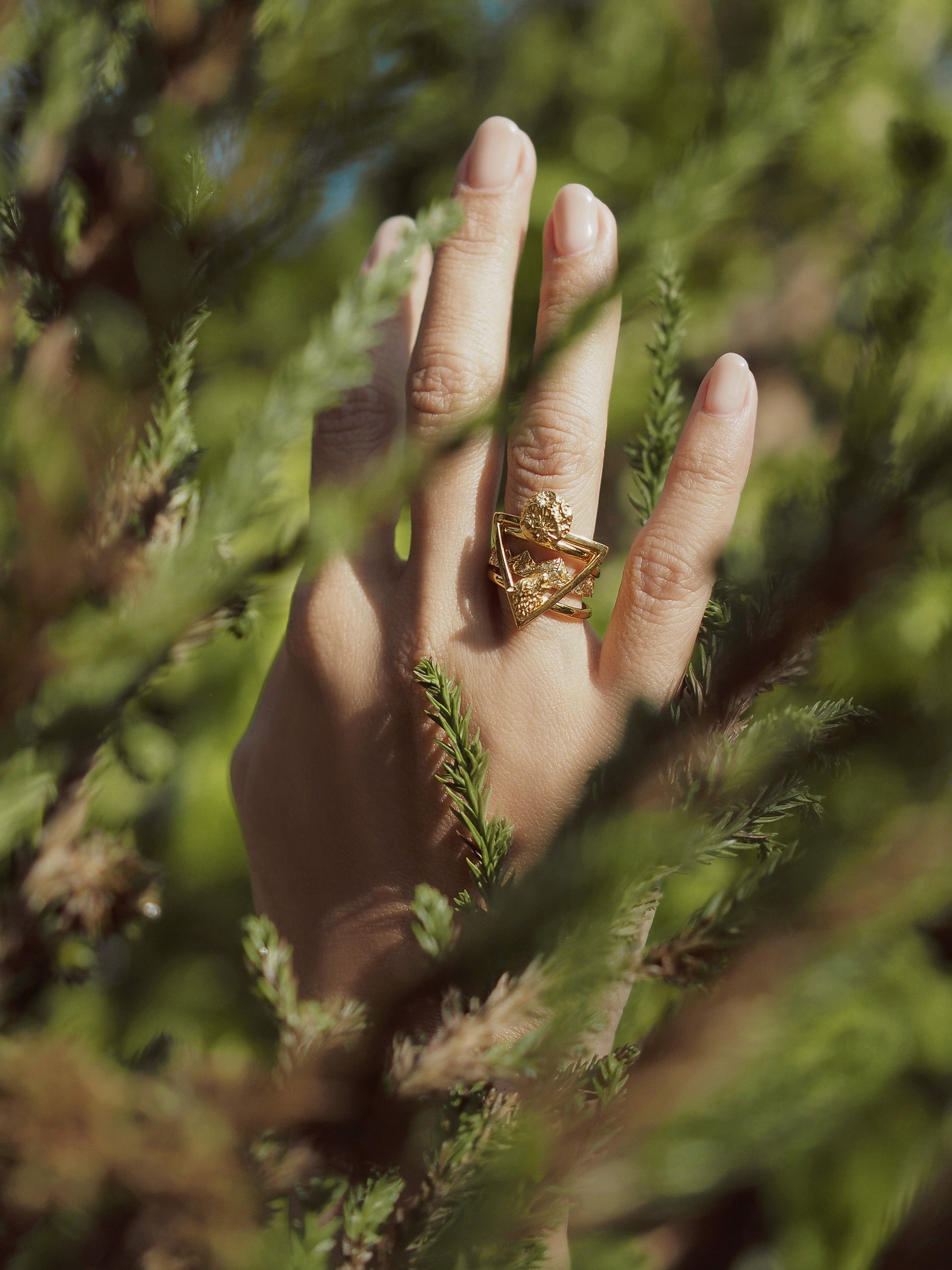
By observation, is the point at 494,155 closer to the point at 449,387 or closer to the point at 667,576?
the point at 449,387

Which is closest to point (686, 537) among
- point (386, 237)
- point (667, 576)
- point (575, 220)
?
point (667, 576)

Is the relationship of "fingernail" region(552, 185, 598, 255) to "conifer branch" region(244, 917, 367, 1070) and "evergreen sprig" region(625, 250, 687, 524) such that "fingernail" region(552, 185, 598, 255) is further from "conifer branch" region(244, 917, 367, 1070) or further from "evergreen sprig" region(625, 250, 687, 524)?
"conifer branch" region(244, 917, 367, 1070)

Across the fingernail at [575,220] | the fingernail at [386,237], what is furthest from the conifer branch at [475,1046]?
the fingernail at [386,237]

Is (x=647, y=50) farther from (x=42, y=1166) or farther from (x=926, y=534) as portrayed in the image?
(x=42, y=1166)

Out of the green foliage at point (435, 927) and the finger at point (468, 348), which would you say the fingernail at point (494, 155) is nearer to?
the finger at point (468, 348)

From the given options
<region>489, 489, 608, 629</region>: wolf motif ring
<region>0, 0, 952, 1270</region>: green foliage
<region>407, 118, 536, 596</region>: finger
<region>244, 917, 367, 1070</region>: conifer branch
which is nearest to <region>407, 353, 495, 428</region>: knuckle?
<region>407, 118, 536, 596</region>: finger
